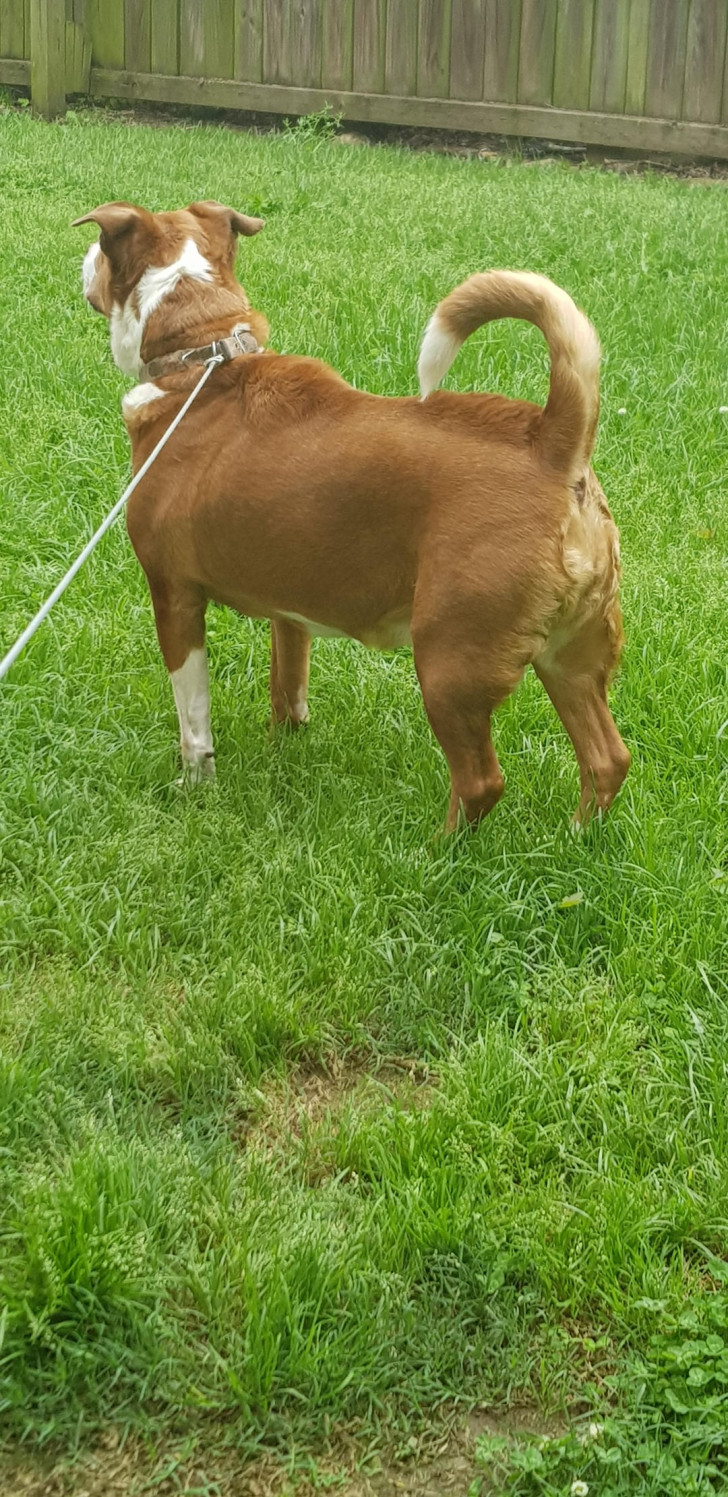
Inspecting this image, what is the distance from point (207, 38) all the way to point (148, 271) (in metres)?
9.04

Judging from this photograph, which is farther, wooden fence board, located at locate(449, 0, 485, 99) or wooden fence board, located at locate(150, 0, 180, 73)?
wooden fence board, located at locate(150, 0, 180, 73)

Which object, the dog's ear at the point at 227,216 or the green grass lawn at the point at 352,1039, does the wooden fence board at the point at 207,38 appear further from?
the dog's ear at the point at 227,216

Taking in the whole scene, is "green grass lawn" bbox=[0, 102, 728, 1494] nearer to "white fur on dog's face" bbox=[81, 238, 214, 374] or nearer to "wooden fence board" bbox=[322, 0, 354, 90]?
"white fur on dog's face" bbox=[81, 238, 214, 374]

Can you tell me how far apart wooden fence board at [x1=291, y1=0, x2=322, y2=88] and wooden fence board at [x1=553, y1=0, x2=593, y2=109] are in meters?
1.90

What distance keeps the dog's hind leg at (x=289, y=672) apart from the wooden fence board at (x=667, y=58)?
29.3 ft

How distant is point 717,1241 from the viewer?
231cm

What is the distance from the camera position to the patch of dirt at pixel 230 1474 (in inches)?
75.7

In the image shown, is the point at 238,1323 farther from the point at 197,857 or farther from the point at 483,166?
the point at 483,166

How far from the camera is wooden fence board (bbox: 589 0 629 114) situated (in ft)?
35.6

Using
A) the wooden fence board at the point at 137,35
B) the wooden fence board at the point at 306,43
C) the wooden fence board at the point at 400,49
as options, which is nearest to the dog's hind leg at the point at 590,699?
the wooden fence board at the point at 400,49

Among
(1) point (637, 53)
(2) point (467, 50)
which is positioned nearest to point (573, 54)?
(1) point (637, 53)

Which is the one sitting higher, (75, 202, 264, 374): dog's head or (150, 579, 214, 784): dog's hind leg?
(75, 202, 264, 374): dog's head

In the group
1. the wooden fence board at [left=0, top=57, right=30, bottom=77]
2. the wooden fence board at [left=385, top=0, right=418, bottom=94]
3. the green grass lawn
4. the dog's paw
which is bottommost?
the dog's paw

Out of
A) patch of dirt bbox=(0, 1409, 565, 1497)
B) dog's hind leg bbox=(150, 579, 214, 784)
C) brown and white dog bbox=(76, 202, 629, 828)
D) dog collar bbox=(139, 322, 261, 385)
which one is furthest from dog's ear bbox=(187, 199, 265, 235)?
patch of dirt bbox=(0, 1409, 565, 1497)
